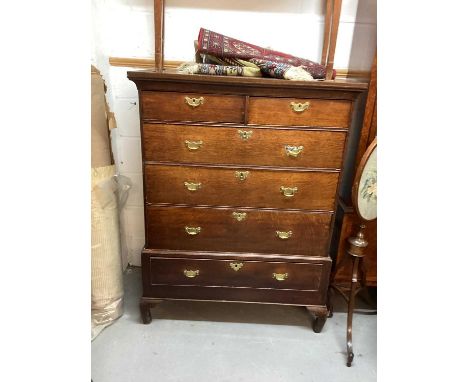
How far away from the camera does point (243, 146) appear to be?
144 cm

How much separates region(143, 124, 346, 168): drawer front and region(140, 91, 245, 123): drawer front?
43mm

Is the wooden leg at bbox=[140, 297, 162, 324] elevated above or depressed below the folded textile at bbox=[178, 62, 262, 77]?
below

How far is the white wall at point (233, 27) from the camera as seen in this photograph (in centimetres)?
174

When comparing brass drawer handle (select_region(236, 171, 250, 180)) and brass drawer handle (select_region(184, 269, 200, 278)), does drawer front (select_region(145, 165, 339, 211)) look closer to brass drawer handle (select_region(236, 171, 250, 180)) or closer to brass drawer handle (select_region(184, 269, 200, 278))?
brass drawer handle (select_region(236, 171, 250, 180))

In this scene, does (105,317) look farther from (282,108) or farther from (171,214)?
(282,108)

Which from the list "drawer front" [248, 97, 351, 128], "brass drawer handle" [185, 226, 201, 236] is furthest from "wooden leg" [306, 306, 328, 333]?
"drawer front" [248, 97, 351, 128]

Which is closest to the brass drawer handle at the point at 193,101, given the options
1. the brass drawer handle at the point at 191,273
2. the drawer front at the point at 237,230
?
the drawer front at the point at 237,230

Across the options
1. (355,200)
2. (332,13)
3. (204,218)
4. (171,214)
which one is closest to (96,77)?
(171,214)

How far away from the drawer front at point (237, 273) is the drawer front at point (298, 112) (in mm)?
686

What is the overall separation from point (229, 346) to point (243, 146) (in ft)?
3.35

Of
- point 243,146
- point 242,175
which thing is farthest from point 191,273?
point 243,146

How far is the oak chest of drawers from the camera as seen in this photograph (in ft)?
4.54

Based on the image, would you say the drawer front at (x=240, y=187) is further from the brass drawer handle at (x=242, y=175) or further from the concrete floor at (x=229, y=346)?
the concrete floor at (x=229, y=346)
